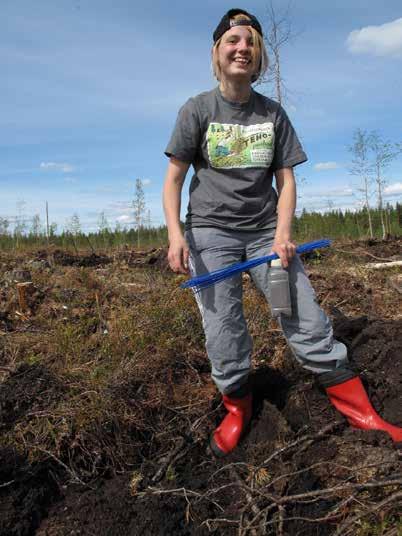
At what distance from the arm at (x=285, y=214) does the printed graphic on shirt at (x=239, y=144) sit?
0.15m

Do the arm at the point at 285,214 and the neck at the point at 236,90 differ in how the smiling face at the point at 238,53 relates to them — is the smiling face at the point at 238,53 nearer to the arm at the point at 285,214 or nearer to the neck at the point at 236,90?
the neck at the point at 236,90

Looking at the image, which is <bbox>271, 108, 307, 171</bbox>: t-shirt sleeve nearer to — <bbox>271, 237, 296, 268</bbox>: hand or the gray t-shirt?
the gray t-shirt

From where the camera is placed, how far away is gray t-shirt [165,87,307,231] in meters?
2.47

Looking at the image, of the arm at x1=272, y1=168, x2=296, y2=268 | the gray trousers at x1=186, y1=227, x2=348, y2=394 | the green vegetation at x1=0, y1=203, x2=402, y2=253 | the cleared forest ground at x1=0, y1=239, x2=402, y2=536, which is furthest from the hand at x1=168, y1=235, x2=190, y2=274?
the green vegetation at x1=0, y1=203, x2=402, y2=253

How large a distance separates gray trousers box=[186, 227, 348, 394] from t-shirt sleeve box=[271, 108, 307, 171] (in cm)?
38

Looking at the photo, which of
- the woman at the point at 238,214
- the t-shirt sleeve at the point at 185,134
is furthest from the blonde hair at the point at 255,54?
the t-shirt sleeve at the point at 185,134

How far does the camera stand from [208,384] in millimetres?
3078

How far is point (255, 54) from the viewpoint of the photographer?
242 centimetres

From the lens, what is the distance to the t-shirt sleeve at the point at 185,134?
2460 millimetres

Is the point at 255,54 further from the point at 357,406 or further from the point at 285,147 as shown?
the point at 357,406

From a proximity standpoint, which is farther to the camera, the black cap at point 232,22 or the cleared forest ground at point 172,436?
the black cap at point 232,22

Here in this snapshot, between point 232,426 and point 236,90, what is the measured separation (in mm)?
1716

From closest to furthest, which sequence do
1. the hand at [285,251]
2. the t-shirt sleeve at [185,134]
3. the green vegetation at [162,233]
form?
the hand at [285,251] < the t-shirt sleeve at [185,134] < the green vegetation at [162,233]

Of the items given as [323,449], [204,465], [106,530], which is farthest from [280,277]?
→ [106,530]
